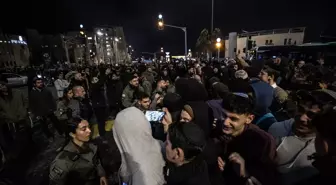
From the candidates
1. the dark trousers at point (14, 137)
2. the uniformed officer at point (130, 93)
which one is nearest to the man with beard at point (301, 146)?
the uniformed officer at point (130, 93)

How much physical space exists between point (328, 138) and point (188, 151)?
1.02m

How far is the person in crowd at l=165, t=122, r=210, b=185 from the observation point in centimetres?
179

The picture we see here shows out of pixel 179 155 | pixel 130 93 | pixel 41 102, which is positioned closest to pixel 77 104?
pixel 130 93

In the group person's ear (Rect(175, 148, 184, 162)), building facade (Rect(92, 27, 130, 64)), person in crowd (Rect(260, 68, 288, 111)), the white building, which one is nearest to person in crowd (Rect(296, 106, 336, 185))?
person's ear (Rect(175, 148, 184, 162))

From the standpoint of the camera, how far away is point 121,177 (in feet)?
7.95

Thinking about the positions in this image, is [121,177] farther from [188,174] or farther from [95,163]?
[188,174]

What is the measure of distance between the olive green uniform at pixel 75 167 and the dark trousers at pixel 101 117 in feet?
14.3

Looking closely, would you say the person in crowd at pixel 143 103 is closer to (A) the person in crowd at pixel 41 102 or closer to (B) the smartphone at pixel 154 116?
(B) the smartphone at pixel 154 116

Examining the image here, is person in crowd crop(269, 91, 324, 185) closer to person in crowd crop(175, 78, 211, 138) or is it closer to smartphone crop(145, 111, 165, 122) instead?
person in crowd crop(175, 78, 211, 138)

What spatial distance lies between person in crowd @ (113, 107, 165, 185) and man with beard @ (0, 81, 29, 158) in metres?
5.05

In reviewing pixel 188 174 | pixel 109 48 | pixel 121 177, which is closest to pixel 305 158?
pixel 188 174

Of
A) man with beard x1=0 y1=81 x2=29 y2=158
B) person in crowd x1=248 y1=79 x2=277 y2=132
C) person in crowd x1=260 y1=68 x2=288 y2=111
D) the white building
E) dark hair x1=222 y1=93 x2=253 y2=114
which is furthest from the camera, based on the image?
the white building

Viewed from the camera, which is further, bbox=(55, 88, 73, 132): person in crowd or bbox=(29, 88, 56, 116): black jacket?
bbox=(29, 88, 56, 116): black jacket

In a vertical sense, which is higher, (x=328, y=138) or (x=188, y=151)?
(x=328, y=138)
